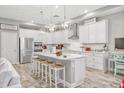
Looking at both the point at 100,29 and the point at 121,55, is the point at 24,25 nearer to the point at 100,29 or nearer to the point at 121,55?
the point at 100,29

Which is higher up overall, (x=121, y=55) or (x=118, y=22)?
(x=118, y=22)

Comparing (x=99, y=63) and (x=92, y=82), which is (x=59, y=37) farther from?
(x=92, y=82)

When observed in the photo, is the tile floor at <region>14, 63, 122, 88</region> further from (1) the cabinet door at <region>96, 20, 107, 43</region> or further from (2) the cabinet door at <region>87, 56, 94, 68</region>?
(1) the cabinet door at <region>96, 20, 107, 43</region>

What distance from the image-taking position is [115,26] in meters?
5.31

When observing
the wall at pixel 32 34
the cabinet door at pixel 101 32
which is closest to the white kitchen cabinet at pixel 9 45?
the wall at pixel 32 34

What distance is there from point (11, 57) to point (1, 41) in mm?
1169

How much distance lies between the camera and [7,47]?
6871mm

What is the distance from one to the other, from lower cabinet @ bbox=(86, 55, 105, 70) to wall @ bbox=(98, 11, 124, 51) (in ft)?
2.55

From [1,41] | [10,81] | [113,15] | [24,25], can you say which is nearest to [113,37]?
[113,15]

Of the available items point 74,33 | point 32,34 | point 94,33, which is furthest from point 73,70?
point 32,34

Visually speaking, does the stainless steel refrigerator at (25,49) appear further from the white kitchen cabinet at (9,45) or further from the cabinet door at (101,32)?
the cabinet door at (101,32)

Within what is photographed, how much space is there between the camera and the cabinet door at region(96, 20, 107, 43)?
17.9ft

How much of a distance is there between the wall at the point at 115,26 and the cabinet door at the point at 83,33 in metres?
1.25

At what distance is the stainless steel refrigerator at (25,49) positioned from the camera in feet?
24.1
